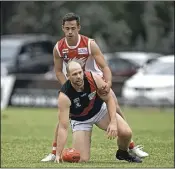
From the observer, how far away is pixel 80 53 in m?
11.7

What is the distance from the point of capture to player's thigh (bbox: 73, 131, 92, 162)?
11625mm

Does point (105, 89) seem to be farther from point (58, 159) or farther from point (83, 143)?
point (58, 159)

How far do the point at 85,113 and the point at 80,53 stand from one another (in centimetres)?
84

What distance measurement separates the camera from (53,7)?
134ft

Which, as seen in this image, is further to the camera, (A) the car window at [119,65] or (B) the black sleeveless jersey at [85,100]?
(A) the car window at [119,65]

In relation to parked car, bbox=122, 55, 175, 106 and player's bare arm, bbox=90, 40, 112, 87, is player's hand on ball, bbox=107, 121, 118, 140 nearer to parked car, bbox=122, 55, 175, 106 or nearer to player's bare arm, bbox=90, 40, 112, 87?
player's bare arm, bbox=90, 40, 112, 87

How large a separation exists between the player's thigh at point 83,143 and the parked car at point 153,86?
14755 mm

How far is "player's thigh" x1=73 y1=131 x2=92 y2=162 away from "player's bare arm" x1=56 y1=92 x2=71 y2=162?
Answer: 1.77ft

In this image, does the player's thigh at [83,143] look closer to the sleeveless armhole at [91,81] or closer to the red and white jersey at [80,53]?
the sleeveless armhole at [91,81]

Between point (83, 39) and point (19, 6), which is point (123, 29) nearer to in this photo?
point (19, 6)

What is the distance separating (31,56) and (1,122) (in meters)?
12.5

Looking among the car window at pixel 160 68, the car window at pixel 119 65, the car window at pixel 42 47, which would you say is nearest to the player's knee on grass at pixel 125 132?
the car window at pixel 160 68

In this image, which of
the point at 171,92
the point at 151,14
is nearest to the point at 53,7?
the point at 151,14

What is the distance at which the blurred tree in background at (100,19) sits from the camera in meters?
40.6
